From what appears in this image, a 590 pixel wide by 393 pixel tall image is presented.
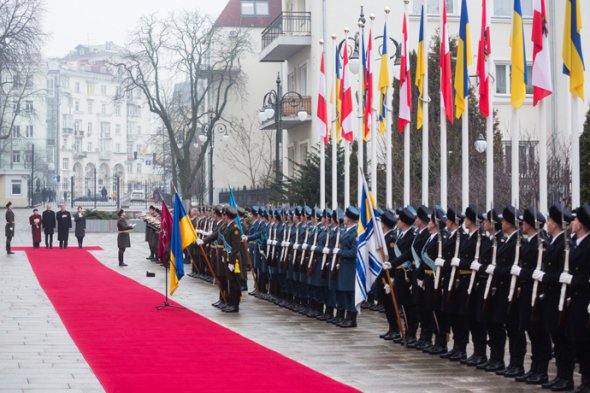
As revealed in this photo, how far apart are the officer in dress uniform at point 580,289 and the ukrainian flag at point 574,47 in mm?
4162

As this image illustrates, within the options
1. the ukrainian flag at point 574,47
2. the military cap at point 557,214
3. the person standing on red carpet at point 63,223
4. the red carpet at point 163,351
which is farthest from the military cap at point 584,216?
the person standing on red carpet at point 63,223

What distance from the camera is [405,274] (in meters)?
14.8

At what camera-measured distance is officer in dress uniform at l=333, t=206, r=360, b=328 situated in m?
16.9

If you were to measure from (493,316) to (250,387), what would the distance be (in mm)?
3225

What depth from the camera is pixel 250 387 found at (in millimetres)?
11156

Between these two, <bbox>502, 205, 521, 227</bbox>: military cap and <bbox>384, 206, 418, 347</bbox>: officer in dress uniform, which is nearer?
<bbox>502, 205, 521, 227</bbox>: military cap

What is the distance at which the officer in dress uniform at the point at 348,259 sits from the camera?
664 inches

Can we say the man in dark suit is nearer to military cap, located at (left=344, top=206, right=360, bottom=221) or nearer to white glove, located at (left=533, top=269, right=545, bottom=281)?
military cap, located at (left=344, top=206, right=360, bottom=221)

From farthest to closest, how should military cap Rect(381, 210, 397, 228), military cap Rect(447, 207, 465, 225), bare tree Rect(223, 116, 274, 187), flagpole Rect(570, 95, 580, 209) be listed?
bare tree Rect(223, 116, 274, 187)
military cap Rect(381, 210, 397, 228)
flagpole Rect(570, 95, 580, 209)
military cap Rect(447, 207, 465, 225)

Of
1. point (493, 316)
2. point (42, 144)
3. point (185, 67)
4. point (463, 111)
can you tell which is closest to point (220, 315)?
point (463, 111)

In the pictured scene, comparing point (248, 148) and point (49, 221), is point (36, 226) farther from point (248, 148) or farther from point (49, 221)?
point (248, 148)

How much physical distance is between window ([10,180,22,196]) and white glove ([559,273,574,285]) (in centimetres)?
8833

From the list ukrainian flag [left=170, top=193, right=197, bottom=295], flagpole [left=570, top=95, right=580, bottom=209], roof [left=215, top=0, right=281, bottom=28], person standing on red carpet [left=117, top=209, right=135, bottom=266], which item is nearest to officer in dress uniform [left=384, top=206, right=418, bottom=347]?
flagpole [left=570, top=95, right=580, bottom=209]

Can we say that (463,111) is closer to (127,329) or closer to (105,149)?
(127,329)
